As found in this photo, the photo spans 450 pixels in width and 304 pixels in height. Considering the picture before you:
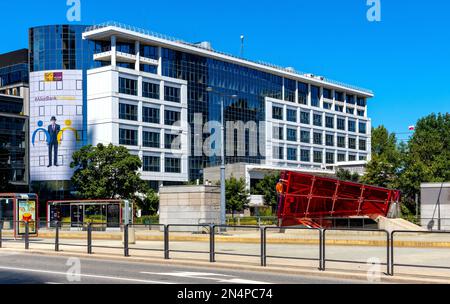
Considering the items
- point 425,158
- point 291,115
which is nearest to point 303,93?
point 291,115

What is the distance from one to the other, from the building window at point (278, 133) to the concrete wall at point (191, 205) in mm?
72309

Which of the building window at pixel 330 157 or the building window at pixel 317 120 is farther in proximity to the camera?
the building window at pixel 330 157

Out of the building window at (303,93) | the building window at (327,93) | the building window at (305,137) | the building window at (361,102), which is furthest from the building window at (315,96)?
the building window at (361,102)

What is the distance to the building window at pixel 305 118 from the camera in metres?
121

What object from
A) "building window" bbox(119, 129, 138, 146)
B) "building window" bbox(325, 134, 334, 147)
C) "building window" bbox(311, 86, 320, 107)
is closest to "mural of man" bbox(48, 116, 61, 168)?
"building window" bbox(119, 129, 138, 146)

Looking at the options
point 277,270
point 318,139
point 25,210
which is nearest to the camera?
point 277,270

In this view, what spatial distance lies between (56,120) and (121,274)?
77.0m

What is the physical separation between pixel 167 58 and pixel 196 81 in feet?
22.1

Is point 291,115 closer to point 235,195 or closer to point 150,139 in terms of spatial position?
point 150,139

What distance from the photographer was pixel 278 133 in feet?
376

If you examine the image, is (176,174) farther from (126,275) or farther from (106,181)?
(126,275)

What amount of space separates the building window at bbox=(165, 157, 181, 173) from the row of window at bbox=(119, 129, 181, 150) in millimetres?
1762

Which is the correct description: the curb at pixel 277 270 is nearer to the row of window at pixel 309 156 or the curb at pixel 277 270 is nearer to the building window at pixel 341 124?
the row of window at pixel 309 156

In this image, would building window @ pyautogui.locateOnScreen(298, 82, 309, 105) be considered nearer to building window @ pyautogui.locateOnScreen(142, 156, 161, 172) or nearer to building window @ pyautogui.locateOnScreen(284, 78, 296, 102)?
building window @ pyautogui.locateOnScreen(284, 78, 296, 102)
